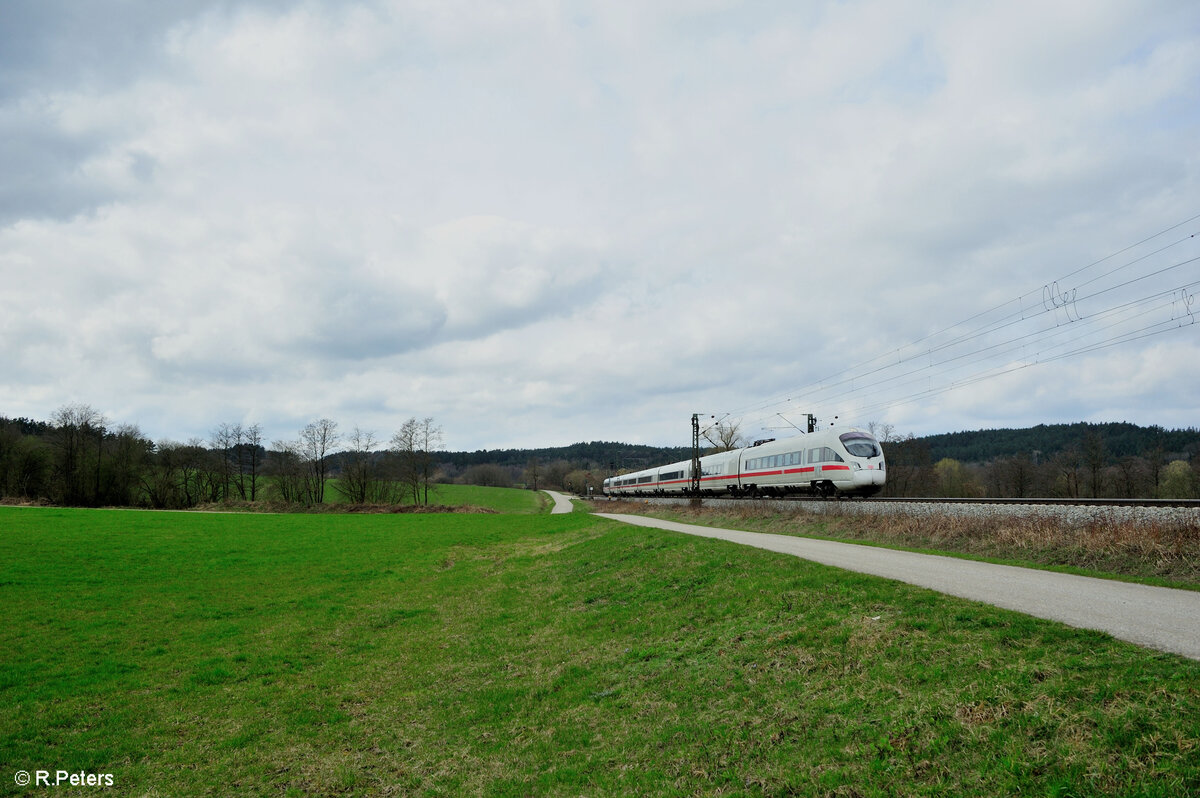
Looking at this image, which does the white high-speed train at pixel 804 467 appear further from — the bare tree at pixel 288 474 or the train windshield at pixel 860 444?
the bare tree at pixel 288 474

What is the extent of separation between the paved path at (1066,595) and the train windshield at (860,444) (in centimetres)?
1525

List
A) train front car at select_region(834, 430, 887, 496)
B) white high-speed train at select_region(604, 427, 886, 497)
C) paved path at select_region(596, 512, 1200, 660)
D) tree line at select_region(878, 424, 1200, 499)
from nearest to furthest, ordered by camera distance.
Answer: paved path at select_region(596, 512, 1200, 660)
train front car at select_region(834, 430, 887, 496)
white high-speed train at select_region(604, 427, 886, 497)
tree line at select_region(878, 424, 1200, 499)

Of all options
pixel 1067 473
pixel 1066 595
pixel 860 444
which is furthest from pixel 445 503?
pixel 1066 595

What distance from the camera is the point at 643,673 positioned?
9469 millimetres

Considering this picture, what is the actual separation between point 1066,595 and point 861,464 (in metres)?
20.7

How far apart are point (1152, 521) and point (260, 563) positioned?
28469mm

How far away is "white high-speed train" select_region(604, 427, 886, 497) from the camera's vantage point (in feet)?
98.6

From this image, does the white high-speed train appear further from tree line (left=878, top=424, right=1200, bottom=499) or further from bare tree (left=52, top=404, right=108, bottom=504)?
bare tree (left=52, top=404, right=108, bottom=504)

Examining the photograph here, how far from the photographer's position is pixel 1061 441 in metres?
89.9

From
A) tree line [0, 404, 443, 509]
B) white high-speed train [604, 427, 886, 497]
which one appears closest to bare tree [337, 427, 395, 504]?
tree line [0, 404, 443, 509]

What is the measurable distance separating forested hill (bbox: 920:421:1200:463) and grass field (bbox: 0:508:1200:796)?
68192mm

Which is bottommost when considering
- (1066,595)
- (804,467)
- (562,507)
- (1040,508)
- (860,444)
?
(562,507)

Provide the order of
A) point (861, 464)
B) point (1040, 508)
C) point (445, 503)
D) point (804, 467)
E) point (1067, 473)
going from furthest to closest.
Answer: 1. point (445, 503)
2. point (1067, 473)
3. point (804, 467)
4. point (861, 464)
5. point (1040, 508)

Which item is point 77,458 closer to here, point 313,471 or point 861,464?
point 313,471
